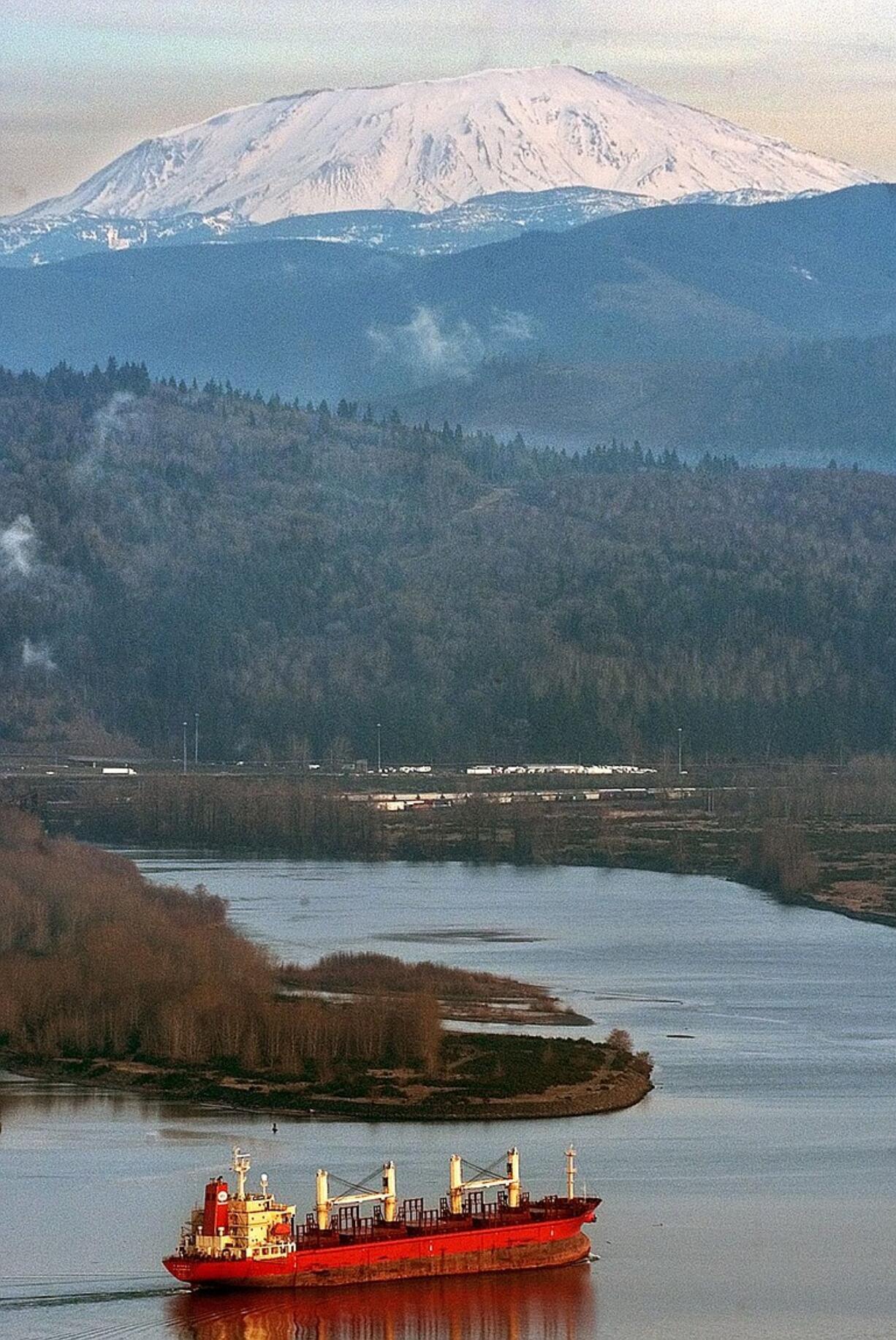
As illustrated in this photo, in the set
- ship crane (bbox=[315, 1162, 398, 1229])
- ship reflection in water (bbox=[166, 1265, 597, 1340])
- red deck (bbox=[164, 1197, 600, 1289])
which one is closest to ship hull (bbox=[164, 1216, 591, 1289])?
red deck (bbox=[164, 1197, 600, 1289])

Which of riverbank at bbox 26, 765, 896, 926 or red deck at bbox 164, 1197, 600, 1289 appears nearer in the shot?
red deck at bbox 164, 1197, 600, 1289

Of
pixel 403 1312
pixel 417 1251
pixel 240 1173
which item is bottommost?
pixel 403 1312

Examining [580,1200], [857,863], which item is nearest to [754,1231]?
[580,1200]

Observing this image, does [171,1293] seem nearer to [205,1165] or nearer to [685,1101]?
[205,1165]

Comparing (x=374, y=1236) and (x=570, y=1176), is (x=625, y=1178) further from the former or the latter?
(x=374, y=1236)

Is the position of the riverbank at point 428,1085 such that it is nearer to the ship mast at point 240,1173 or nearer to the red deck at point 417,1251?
the red deck at point 417,1251

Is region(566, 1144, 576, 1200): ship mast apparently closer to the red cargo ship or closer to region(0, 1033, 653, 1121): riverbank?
the red cargo ship

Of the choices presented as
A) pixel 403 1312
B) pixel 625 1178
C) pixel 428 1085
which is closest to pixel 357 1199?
pixel 403 1312
